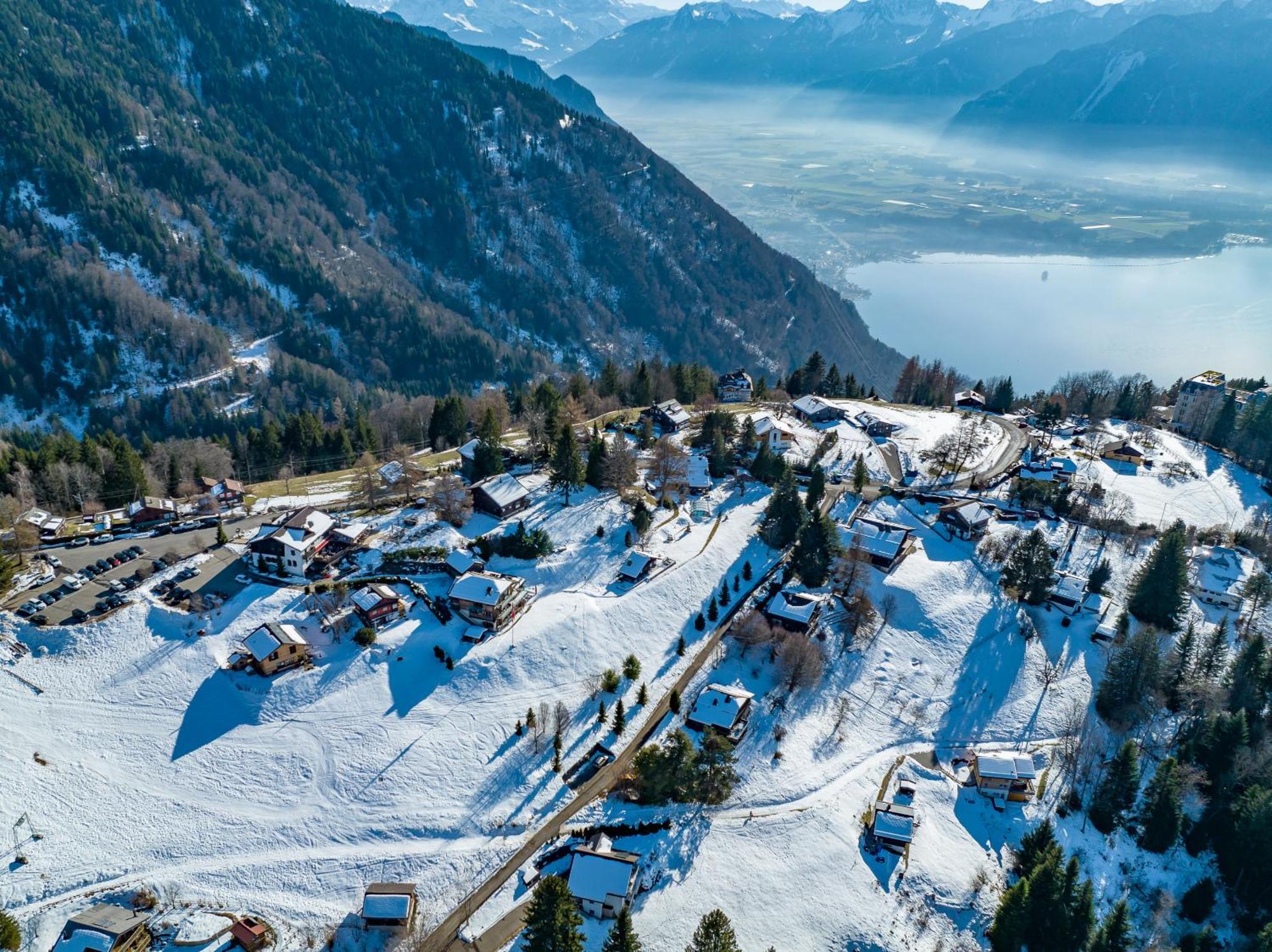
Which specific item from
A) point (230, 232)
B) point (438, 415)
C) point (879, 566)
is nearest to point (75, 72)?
point (230, 232)

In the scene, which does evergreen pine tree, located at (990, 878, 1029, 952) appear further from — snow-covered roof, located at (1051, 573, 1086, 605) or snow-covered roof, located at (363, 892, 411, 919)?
snow-covered roof, located at (1051, 573, 1086, 605)

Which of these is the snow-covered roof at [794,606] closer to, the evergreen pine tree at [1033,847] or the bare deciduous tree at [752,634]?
the bare deciduous tree at [752,634]

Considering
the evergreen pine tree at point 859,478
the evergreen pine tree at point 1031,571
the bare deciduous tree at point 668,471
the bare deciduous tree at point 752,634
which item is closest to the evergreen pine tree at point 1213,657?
the evergreen pine tree at point 1031,571

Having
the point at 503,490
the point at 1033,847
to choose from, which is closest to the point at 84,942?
the point at 503,490

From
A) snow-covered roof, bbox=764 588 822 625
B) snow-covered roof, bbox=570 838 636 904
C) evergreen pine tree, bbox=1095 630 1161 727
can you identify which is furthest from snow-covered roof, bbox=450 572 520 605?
evergreen pine tree, bbox=1095 630 1161 727

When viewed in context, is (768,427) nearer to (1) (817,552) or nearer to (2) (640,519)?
(1) (817,552)
